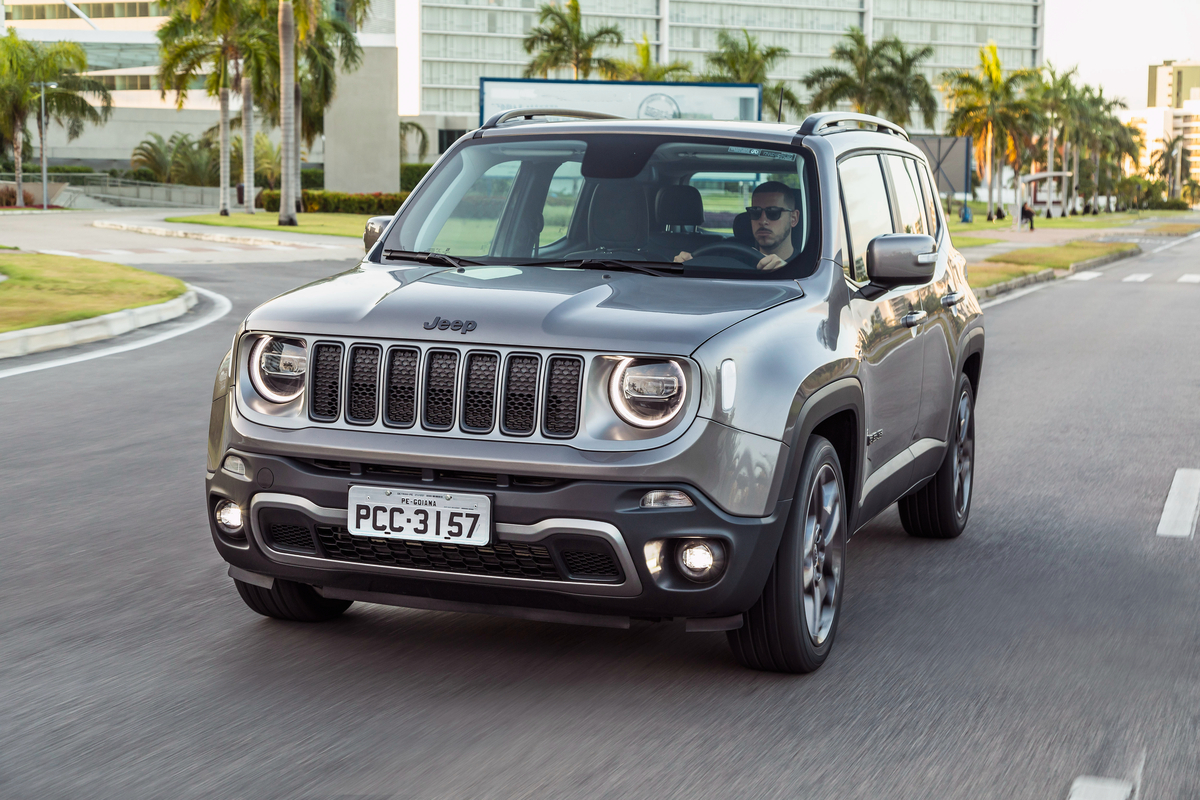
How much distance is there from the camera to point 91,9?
4803 inches

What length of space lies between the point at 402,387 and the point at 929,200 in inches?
135

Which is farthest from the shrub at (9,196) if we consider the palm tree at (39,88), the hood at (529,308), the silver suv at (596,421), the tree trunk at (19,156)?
the hood at (529,308)

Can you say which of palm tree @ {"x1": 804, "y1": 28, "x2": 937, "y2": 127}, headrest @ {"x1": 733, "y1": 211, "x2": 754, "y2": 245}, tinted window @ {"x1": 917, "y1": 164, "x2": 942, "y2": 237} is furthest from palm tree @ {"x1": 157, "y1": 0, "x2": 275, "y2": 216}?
headrest @ {"x1": 733, "y1": 211, "x2": 754, "y2": 245}

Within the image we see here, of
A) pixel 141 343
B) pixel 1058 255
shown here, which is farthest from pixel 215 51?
pixel 141 343

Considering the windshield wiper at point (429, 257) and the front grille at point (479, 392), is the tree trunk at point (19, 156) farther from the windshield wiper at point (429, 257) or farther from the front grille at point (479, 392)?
the front grille at point (479, 392)

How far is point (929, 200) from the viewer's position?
6703mm

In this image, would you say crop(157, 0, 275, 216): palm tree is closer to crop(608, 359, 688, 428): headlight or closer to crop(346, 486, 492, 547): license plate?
crop(346, 486, 492, 547): license plate

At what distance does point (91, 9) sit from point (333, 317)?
424 ft

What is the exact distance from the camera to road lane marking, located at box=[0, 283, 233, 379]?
39.8 ft

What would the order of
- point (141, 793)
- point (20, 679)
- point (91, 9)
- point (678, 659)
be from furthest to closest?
point (91, 9), point (678, 659), point (20, 679), point (141, 793)

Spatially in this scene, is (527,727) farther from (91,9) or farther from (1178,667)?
(91,9)

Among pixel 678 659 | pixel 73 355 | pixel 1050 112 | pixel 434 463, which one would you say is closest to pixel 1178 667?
pixel 678 659

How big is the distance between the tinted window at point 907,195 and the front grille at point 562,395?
2.45 meters

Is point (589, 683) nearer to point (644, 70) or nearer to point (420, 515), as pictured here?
point (420, 515)
